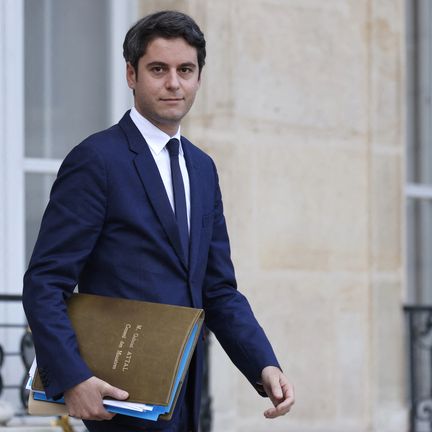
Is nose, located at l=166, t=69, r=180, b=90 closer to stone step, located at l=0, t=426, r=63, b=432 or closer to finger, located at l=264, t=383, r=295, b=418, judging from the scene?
finger, located at l=264, t=383, r=295, b=418

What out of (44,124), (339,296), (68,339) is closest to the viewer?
(68,339)

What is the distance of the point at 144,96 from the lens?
3.23 m

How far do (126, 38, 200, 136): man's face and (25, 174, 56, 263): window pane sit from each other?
3.65 m


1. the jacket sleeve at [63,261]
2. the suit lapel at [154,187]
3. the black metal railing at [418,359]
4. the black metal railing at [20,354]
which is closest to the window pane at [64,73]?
the black metal railing at [20,354]

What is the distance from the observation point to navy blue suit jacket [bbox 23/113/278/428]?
3.01m

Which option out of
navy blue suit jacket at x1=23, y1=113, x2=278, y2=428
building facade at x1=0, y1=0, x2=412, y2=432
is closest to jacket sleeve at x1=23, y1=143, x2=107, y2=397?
navy blue suit jacket at x1=23, y1=113, x2=278, y2=428

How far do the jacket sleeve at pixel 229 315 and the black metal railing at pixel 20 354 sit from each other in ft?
9.73

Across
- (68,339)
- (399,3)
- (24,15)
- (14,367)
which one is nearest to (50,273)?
(68,339)

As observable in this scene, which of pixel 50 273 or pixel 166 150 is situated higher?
pixel 166 150

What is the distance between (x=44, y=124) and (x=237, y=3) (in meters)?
1.18

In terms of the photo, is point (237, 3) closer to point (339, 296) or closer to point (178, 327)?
point (339, 296)

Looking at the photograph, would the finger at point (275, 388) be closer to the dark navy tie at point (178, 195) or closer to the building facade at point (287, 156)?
the dark navy tie at point (178, 195)

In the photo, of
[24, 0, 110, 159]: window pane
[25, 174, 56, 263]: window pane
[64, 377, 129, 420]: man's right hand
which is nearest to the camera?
[64, 377, 129, 420]: man's right hand

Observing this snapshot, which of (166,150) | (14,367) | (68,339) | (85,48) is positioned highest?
(85,48)
